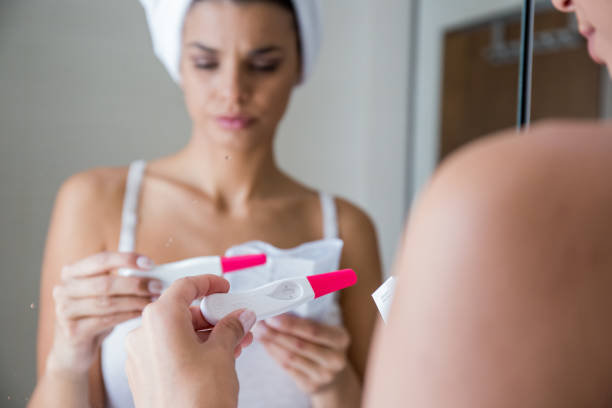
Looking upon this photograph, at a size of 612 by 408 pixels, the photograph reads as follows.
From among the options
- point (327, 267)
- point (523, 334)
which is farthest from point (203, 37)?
point (523, 334)

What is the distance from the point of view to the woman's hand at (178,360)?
262mm

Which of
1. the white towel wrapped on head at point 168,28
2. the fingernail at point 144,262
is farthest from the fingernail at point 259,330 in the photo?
the white towel wrapped on head at point 168,28

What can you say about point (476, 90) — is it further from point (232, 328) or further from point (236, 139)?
point (232, 328)

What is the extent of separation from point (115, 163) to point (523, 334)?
0.34m

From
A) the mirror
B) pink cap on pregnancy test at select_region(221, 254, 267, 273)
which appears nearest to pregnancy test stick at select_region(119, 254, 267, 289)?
pink cap on pregnancy test at select_region(221, 254, 267, 273)

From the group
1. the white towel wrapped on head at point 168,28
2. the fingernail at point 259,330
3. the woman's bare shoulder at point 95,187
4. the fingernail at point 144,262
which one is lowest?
the fingernail at point 259,330

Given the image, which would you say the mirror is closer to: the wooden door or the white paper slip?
the wooden door

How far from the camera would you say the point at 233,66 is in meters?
0.41

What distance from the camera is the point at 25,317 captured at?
38 centimetres

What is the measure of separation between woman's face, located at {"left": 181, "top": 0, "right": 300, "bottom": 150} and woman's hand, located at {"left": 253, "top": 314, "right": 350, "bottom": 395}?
0.16 meters

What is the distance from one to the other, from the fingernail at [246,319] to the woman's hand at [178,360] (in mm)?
15

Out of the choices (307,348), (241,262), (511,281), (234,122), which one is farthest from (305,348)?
(511,281)

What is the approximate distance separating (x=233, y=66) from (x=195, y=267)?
0.17m

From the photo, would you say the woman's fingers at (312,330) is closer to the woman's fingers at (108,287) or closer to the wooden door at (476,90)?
the woman's fingers at (108,287)
